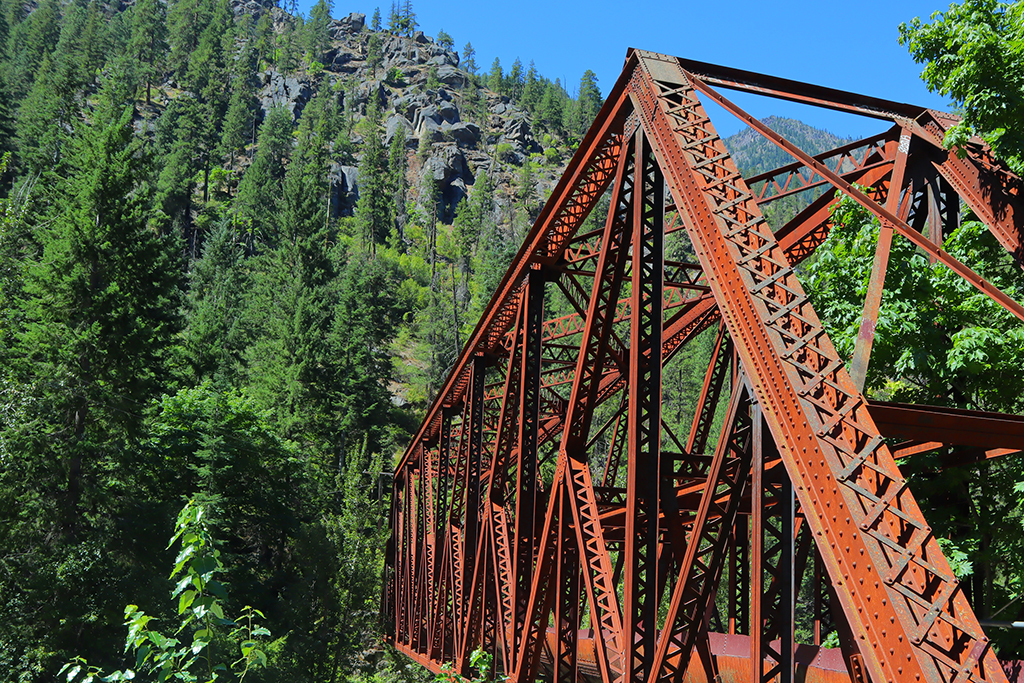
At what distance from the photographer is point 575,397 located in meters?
9.74

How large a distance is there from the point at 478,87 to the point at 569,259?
159m

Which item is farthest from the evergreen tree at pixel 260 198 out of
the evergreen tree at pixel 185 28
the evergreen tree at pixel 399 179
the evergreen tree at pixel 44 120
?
the evergreen tree at pixel 185 28

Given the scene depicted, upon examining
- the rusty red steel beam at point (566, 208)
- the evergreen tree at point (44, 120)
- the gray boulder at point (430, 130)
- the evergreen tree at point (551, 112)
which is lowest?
the rusty red steel beam at point (566, 208)

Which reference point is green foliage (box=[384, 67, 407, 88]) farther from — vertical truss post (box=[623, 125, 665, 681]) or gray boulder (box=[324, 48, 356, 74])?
vertical truss post (box=[623, 125, 665, 681])

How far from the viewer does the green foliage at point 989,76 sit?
8391 millimetres

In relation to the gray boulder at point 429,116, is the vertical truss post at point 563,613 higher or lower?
lower

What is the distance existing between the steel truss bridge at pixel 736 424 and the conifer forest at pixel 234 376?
118 cm

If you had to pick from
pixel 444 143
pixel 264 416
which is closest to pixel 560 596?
pixel 264 416

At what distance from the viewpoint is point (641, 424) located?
24.5ft

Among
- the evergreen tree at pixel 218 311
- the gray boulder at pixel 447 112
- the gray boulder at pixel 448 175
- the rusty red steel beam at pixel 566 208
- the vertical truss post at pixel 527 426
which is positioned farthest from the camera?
the gray boulder at pixel 447 112

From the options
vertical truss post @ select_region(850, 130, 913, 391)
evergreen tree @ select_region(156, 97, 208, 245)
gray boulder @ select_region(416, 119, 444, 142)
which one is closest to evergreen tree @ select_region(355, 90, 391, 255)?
evergreen tree @ select_region(156, 97, 208, 245)

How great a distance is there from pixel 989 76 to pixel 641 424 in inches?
234

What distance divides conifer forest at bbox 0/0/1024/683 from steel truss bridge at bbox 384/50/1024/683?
1.18 m

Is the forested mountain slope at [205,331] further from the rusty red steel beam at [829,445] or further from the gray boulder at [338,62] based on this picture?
the gray boulder at [338,62]
